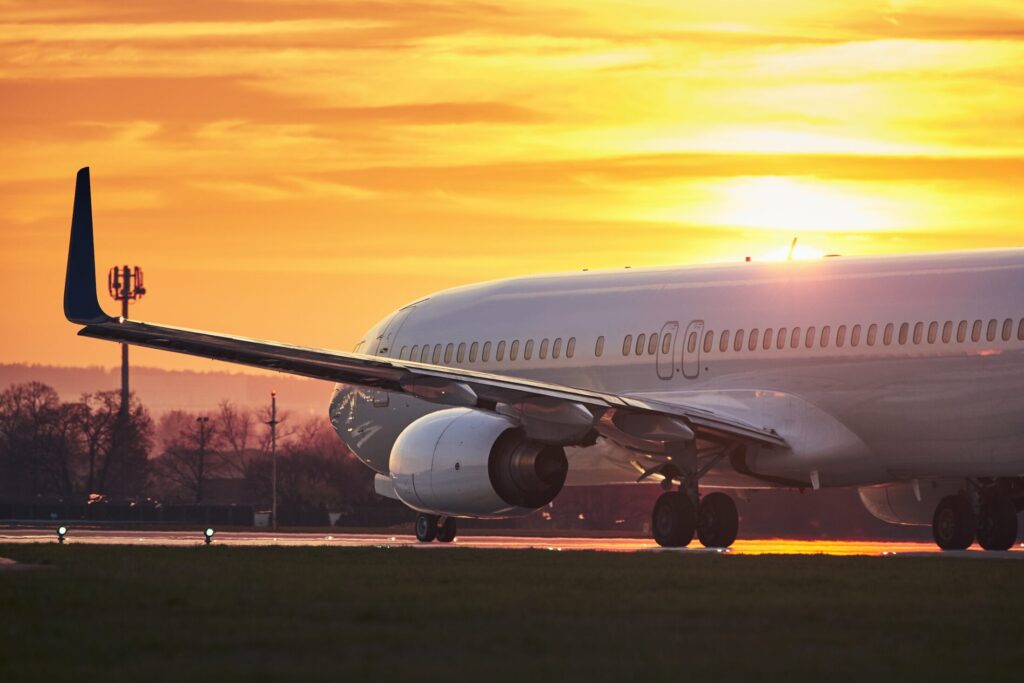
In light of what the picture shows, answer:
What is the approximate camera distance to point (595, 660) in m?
14.0

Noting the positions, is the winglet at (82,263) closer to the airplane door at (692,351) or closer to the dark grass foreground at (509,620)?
the dark grass foreground at (509,620)

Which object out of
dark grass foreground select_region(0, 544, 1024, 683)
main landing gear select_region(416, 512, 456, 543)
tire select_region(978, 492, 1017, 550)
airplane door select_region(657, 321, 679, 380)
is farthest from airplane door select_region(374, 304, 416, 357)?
dark grass foreground select_region(0, 544, 1024, 683)

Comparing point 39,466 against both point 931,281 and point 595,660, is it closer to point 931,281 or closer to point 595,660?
point 931,281

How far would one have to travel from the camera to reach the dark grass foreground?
537 inches

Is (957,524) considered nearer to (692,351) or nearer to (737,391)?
(737,391)

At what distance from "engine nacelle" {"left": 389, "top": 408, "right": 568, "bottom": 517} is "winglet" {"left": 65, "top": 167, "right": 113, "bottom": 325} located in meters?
5.30

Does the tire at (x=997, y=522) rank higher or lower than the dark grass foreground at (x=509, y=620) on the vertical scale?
higher

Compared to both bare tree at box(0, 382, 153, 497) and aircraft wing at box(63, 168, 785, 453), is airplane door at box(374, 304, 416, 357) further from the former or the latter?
bare tree at box(0, 382, 153, 497)

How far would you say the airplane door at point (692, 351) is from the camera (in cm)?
3228

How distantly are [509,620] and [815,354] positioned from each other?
14.7m

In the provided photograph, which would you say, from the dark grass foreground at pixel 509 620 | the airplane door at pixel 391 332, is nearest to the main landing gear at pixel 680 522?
the dark grass foreground at pixel 509 620

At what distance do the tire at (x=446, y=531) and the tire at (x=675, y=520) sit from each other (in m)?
6.73

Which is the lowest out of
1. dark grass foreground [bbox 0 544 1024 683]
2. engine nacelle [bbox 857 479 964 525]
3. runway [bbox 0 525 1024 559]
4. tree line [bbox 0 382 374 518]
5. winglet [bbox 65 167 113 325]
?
dark grass foreground [bbox 0 544 1024 683]

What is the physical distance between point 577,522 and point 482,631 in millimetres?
72232
